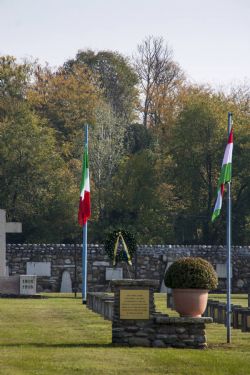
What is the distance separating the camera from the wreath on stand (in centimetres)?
6050

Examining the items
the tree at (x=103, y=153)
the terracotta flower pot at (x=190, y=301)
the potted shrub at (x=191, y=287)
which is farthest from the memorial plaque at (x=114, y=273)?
the terracotta flower pot at (x=190, y=301)

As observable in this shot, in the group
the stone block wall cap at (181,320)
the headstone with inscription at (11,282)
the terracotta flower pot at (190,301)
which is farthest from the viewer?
the headstone with inscription at (11,282)

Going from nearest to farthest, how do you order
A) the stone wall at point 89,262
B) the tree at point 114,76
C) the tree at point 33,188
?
the stone wall at point 89,262 < the tree at point 33,188 < the tree at point 114,76

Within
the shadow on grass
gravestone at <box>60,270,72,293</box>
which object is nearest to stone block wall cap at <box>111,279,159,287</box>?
the shadow on grass

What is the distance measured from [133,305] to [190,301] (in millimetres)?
1367

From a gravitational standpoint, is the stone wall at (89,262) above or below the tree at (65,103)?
below

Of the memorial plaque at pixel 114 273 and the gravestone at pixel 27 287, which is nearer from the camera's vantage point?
the gravestone at pixel 27 287

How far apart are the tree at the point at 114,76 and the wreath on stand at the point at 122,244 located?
4068 centimetres

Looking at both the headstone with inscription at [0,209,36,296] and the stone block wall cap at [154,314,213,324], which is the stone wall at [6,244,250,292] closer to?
the headstone with inscription at [0,209,36,296]

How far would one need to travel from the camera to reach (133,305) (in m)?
26.3

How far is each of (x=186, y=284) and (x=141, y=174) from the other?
56.2m

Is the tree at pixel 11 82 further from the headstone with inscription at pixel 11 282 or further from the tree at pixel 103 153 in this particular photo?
the headstone with inscription at pixel 11 282

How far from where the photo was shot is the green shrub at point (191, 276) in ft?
88.6

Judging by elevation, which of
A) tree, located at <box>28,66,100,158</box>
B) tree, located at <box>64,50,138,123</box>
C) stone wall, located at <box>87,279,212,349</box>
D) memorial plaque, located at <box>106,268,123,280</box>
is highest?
tree, located at <box>64,50,138,123</box>
